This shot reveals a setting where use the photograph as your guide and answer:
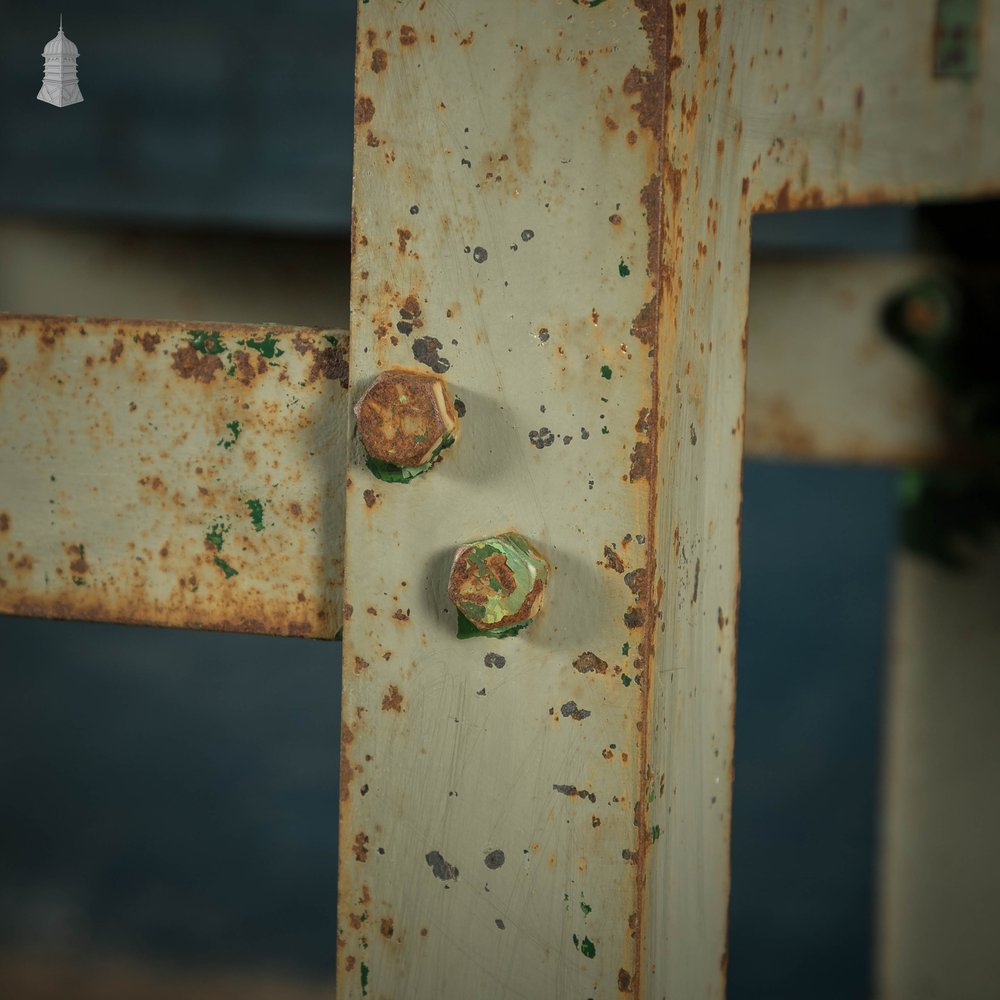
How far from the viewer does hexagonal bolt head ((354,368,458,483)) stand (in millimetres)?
581

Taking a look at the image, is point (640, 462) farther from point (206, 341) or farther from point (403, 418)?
point (206, 341)

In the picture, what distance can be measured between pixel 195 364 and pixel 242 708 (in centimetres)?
442

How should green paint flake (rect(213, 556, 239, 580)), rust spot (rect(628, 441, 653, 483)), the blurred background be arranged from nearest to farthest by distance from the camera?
rust spot (rect(628, 441, 653, 483)), green paint flake (rect(213, 556, 239, 580)), the blurred background

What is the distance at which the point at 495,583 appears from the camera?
22.5 inches

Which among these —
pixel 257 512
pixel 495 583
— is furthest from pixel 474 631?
pixel 257 512

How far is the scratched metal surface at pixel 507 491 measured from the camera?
0.57 meters

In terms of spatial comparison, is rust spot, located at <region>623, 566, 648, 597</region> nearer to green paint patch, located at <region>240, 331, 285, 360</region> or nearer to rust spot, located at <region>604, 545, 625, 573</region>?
rust spot, located at <region>604, 545, 625, 573</region>

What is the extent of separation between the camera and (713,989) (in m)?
0.75

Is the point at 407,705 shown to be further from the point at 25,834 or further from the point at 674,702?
the point at 25,834

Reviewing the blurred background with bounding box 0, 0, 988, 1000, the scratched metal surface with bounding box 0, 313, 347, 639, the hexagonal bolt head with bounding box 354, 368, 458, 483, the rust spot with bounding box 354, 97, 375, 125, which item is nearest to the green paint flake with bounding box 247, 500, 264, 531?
the scratched metal surface with bounding box 0, 313, 347, 639

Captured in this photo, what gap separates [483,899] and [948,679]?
3.73ft

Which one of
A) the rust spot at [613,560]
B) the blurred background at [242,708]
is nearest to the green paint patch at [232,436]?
the rust spot at [613,560]

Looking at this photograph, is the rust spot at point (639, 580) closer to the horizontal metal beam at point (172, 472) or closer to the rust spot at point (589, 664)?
the rust spot at point (589, 664)

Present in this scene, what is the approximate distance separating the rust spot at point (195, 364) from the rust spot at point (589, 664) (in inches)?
9.9
